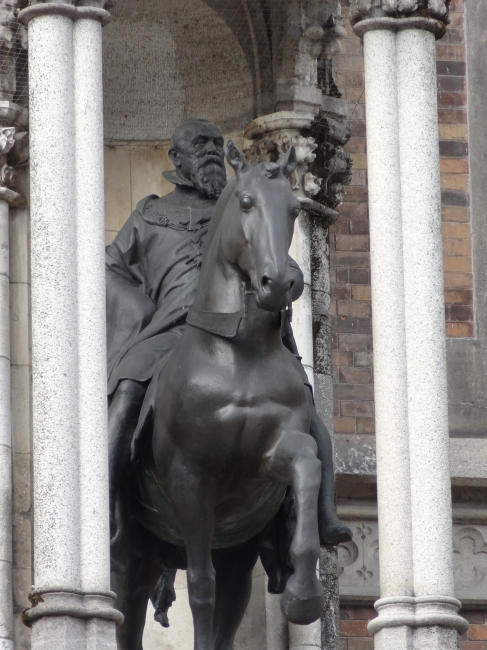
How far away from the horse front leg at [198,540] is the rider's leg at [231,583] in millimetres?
420

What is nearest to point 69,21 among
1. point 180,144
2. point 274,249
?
point 180,144

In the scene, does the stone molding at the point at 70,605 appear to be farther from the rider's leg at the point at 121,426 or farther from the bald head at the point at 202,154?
the bald head at the point at 202,154

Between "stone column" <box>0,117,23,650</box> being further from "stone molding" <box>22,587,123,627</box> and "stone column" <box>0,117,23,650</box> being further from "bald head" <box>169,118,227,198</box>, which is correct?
"stone molding" <box>22,587,123,627</box>

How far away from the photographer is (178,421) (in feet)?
34.7

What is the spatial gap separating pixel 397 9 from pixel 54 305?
2.25 metres

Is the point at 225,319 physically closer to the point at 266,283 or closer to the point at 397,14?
the point at 266,283

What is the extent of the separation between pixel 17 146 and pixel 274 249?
97.9 inches

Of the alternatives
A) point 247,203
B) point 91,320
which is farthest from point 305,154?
point 247,203

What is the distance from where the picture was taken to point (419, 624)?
427 inches

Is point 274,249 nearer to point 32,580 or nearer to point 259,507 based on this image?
point 259,507

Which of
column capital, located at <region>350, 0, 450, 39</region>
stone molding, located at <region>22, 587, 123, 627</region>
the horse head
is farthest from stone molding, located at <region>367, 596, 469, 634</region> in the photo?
column capital, located at <region>350, 0, 450, 39</region>

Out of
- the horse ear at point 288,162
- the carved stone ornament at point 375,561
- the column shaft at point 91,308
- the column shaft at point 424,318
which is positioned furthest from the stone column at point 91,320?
the carved stone ornament at point 375,561

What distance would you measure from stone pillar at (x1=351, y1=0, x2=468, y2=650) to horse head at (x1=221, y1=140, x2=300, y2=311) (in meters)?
0.95

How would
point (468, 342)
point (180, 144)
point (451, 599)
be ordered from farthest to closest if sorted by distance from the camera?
point (468, 342)
point (180, 144)
point (451, 599)
